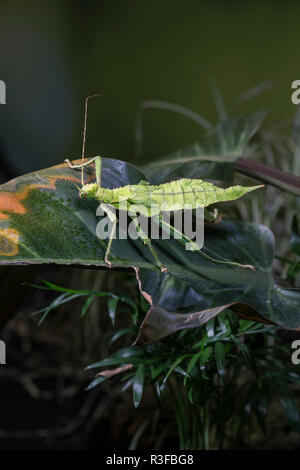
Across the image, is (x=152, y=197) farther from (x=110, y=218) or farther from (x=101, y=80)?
(x=101, y=80)

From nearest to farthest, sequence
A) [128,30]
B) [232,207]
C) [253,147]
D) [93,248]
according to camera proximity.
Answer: [93,248] → [232,207] → [253,147] → [128,30]

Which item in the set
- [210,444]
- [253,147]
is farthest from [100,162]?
[253,147]

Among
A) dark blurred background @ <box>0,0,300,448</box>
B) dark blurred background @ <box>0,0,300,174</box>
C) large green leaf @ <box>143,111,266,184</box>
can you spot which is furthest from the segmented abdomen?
dark blurred background @ <box>0,0,300,174</box>

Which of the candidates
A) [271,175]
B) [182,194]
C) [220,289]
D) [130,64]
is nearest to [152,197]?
[182,194]

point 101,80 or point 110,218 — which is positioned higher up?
point 101,80

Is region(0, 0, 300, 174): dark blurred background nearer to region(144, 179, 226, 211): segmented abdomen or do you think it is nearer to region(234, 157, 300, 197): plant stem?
region(234, 157, 300, 197): plant stem

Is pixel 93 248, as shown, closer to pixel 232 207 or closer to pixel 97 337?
pixel 232 207
